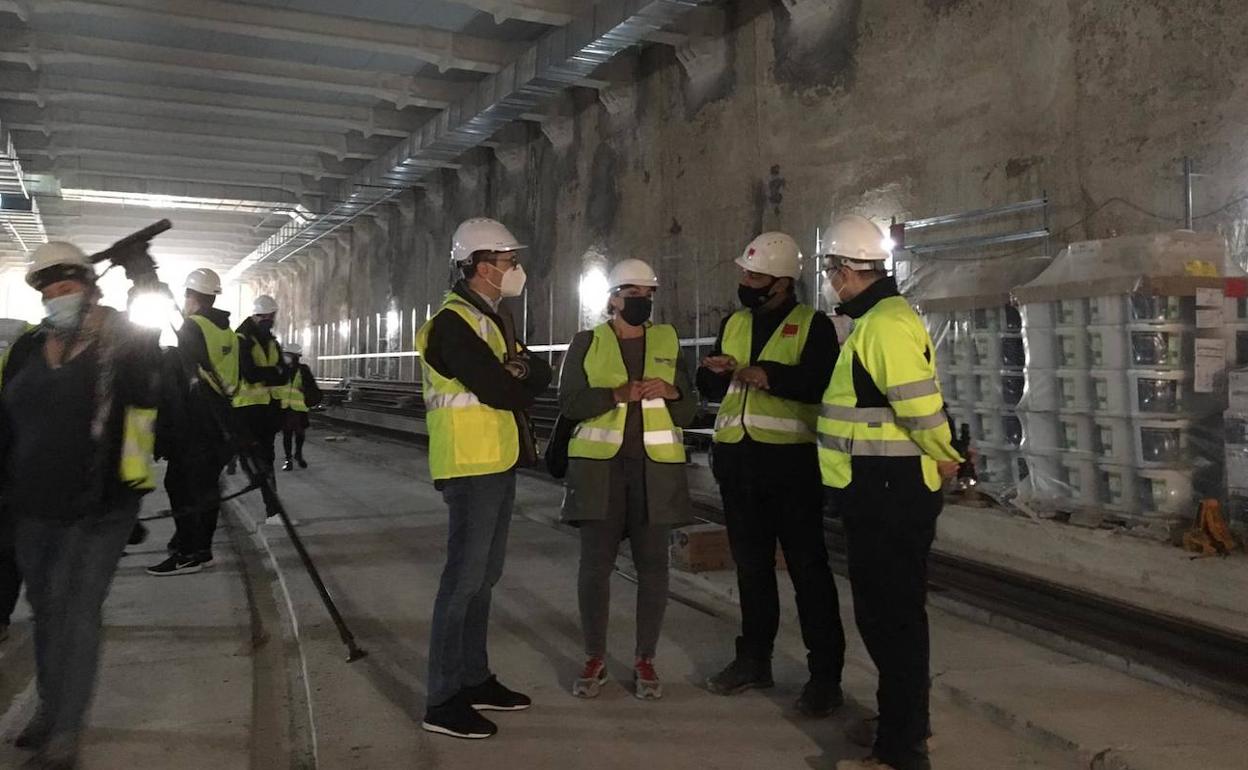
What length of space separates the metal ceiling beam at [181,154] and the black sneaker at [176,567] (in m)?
10.9

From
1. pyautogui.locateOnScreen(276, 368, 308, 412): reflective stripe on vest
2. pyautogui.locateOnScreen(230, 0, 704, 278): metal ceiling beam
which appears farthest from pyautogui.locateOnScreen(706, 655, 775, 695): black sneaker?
pyautogui.locateOnScreen(230, 0, 704, 278): metal ceiling beam

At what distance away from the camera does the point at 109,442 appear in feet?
8.97

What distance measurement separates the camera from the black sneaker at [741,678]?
3.49 metres

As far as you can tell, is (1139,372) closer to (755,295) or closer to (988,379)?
(988,379)

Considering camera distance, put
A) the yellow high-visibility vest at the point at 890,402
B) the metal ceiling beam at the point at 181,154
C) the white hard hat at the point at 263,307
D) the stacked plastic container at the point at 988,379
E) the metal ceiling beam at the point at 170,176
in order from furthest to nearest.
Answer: the metal ceiling beam at the point at 170,176, the metal ceiling beam at the point at 181,154, the white hard hat at the point at 263,307, the stacked plastic container at the point at 988,379, the yellow high-visibility vest at the point at 890,402

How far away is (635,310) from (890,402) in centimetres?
122

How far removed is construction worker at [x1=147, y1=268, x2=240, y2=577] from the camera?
17.3ft

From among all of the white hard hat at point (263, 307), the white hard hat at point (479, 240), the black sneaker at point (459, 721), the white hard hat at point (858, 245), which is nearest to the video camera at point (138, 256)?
the white hard hat at point (479, 240)

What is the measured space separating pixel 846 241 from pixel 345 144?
43.6 feet

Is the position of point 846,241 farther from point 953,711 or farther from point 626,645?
point 626,645

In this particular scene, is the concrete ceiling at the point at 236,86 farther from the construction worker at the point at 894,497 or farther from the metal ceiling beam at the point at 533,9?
the construction worker at the point at 894,497

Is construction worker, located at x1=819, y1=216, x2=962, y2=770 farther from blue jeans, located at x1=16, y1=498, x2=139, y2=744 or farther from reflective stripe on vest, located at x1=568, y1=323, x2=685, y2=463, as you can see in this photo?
blue jeans, located at x1=16, y1=498, x2=139, y2=744

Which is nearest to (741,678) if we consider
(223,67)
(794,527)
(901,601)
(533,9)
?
(794,527)

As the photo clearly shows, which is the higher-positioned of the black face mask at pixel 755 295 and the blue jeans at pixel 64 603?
the black face mask at pixel 755 295
